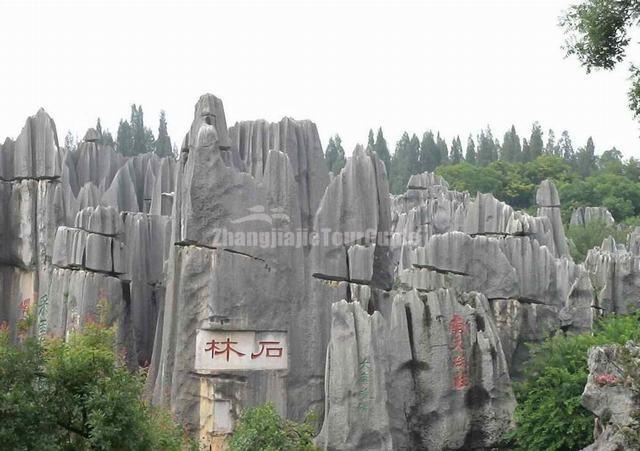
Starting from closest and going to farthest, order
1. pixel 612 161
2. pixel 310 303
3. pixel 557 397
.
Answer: pixel 557 397, pixel 310 303, pixel 612 161

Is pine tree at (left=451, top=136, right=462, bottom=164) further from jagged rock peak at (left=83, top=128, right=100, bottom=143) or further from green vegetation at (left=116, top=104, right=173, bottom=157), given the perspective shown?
jagged rock peak at (left=83, top=128, right=100, bottom=143)

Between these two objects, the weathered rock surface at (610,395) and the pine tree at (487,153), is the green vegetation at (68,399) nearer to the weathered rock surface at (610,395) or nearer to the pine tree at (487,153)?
the weathered rock surface at (610,395)

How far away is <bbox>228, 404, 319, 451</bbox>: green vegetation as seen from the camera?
35.5ft

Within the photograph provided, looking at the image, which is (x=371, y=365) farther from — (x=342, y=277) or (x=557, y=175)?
(x=557, y=175)

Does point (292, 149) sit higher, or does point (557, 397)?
point (292, 149)

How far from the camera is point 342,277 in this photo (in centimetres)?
1437

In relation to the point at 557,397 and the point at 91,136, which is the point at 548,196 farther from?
the point at 557,397

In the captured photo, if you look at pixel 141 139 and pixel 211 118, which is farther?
pixel 141 139

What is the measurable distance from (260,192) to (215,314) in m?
2.21

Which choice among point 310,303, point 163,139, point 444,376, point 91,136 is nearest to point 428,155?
point 163,139

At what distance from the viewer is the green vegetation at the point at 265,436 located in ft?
35.5

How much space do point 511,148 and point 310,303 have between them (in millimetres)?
65273

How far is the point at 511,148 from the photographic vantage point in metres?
76.7

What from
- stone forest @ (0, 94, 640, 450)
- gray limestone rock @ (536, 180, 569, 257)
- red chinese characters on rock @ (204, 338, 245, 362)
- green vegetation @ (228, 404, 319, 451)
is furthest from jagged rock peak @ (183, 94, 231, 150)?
gray limestone rock @ (536, 180, 569, 257)
